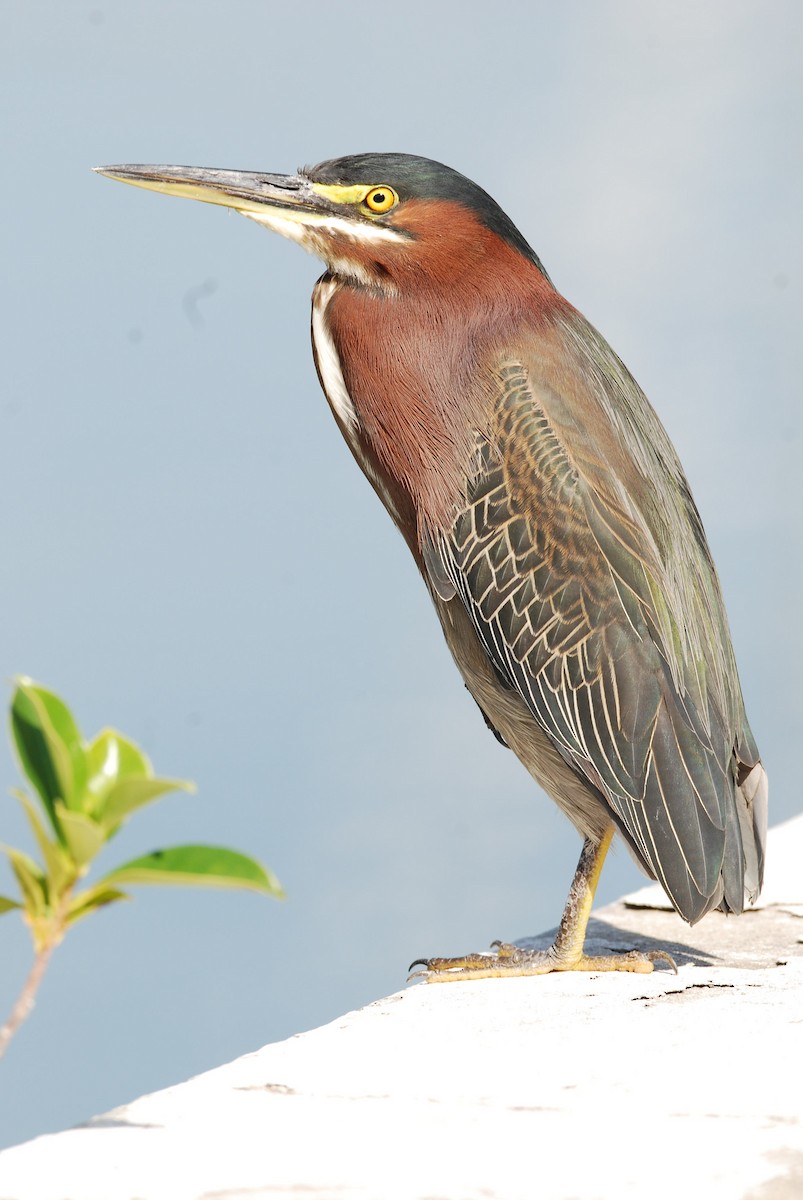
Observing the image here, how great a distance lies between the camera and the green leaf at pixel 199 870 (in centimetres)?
140

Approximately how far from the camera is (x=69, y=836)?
4.59ft

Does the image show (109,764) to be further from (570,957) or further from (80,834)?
(570,957)

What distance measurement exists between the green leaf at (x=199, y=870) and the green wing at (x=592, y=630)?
7.68ft

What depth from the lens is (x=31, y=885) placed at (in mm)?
1470

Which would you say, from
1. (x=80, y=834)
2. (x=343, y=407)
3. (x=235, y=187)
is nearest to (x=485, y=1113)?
(x=80, y=834)

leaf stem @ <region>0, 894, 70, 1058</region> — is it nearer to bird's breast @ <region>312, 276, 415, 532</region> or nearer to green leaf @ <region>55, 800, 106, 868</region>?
green leaf @ <region>55, 800, 106, 868</region>

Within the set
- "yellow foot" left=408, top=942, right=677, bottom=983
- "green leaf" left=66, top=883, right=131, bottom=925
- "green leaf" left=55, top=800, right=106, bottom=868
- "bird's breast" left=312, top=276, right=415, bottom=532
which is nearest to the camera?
"green leaf" left=55, top=800, right=106, bottom=868

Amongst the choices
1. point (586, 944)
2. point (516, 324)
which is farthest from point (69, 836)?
point (586, 944)

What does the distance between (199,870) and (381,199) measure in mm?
2814

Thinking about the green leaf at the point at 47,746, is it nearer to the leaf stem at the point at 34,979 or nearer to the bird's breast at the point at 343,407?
the leaf stem at the point at 34,979

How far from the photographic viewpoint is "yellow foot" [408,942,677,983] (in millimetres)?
3795

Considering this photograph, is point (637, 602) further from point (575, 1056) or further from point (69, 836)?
point (69, 836)

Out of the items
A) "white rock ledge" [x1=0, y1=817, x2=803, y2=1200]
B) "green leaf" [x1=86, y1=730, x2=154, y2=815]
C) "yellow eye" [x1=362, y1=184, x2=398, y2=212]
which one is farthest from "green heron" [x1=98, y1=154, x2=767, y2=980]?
"green leaf" [x1=86, y1=730, x2=154, y2=815]

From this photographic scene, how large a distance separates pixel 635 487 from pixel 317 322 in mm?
1127
